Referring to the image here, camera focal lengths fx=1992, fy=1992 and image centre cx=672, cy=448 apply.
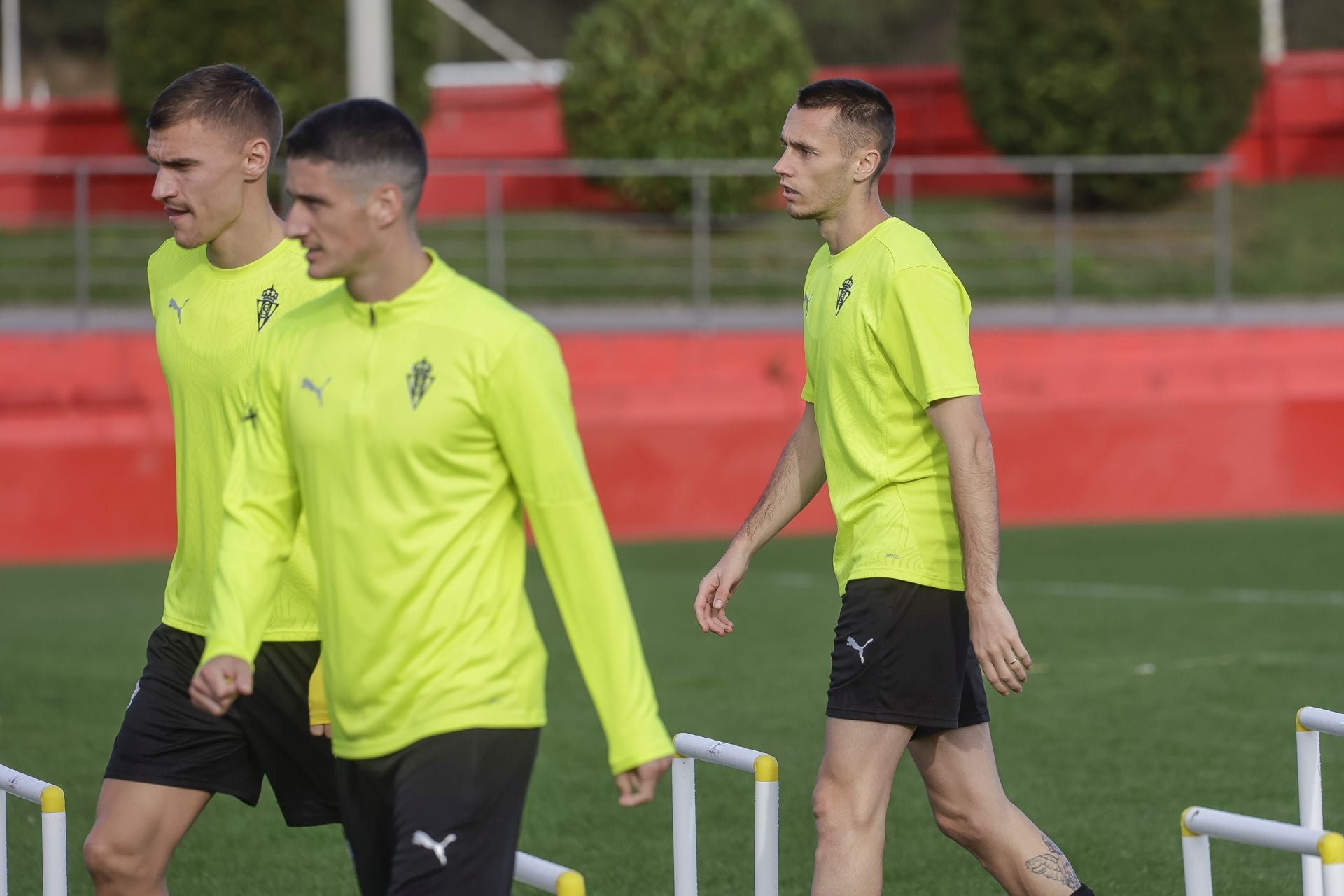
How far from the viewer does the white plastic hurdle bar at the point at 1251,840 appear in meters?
3.47

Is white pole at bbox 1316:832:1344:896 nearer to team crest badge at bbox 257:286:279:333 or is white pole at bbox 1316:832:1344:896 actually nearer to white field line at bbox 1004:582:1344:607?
team crest badge at bbox 257:286:279:333

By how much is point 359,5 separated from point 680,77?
7.20 m

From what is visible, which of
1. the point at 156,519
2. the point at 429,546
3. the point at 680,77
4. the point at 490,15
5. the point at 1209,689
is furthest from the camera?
the point at 490,15

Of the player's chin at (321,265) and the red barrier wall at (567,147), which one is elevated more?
the red barrier wall at (567,147)

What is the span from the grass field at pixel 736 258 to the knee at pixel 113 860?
43.2ft

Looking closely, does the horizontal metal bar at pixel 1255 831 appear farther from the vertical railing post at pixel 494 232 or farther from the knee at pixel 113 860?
the vertical railing post at pixel 494 232

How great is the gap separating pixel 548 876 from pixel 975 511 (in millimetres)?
1462

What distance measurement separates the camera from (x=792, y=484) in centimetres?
532

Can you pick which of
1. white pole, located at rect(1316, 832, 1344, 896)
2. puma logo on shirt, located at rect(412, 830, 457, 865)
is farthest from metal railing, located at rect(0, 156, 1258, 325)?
white pole, located at rect(1316, 832, 1344, 896)

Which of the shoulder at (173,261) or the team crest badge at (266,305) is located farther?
the shoulder at (173,261)

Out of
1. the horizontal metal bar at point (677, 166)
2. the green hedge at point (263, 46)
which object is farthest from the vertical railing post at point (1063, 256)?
the green hedge at point (263, 46)

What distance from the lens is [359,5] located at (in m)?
16.1

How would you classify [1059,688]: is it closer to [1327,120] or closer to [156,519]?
[156,519]

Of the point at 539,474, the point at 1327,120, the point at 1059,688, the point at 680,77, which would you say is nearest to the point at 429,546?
the point at 539,474
